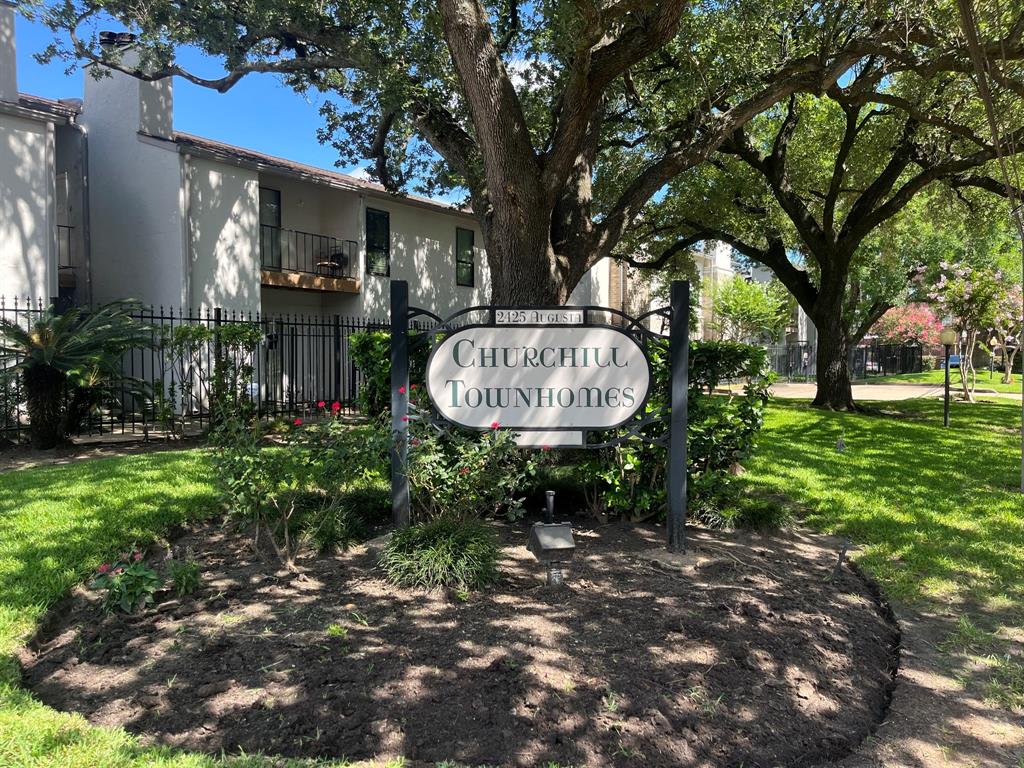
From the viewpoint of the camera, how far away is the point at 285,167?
16.7 m

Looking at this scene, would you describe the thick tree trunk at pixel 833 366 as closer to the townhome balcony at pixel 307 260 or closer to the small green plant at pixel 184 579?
the townhome balcony at pixel 307 260

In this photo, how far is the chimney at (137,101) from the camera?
1418 centimetres

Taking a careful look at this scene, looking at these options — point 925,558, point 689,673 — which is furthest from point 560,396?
point 925,558

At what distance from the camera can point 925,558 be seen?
5.03 m

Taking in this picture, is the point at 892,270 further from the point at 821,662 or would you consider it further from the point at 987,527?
the point at 821,662

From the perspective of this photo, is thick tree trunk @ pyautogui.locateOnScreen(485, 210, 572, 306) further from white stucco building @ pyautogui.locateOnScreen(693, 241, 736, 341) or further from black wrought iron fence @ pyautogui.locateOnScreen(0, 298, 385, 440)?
white stucco building @ pyautogui.locateOnScreen(693, 241, 736, 341)

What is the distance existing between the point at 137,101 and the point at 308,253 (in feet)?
16.6

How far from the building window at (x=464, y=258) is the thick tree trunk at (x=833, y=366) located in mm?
10706

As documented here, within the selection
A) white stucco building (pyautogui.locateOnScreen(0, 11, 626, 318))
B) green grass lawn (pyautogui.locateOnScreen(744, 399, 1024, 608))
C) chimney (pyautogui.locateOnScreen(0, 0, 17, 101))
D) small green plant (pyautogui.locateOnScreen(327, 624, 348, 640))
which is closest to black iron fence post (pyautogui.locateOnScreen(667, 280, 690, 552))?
green grass lawn (pyautogui.locateOnScreen(744, 399, 1024, 608))

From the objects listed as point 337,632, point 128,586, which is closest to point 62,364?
point 128,586

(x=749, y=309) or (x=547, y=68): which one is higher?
(x=547, y=68)

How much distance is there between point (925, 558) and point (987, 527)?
1299mm

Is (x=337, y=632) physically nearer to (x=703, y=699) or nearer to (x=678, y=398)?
(x=703, y=699)

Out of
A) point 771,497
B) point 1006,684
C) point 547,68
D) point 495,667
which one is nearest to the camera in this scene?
point 495,667
